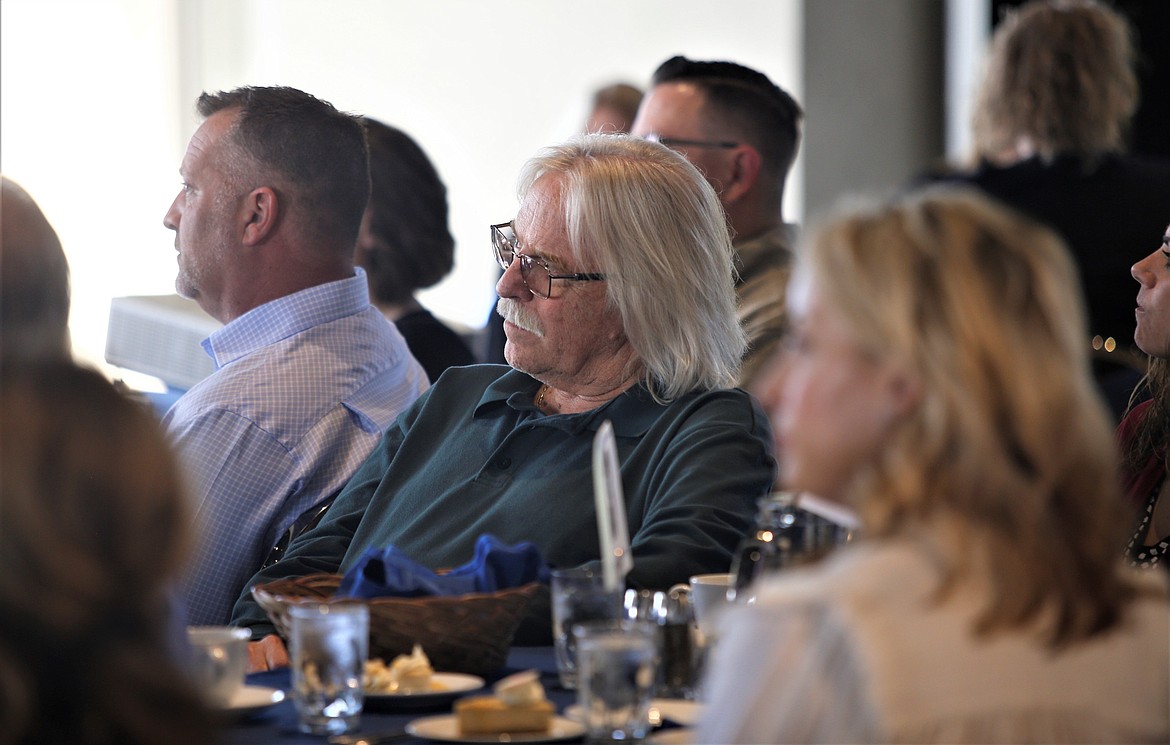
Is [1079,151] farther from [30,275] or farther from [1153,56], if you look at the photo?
[30,275]

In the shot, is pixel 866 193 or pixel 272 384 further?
pixel 272 384

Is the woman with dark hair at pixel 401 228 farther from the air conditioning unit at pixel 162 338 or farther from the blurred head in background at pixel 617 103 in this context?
the blurred head in background at pixel 617 103

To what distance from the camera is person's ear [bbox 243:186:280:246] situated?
9.69 ft

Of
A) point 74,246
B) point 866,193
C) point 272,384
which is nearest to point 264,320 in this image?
point 272,384

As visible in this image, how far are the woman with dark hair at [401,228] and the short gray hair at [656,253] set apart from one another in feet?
4.75

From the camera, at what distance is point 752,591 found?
158 centimetres

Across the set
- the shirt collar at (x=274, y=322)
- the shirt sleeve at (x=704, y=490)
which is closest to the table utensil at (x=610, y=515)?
the shirt sleeve at (x=704, y=490)

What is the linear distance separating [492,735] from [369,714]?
0.73 ft

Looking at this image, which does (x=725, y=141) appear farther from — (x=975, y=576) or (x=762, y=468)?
(x=975, y=576)

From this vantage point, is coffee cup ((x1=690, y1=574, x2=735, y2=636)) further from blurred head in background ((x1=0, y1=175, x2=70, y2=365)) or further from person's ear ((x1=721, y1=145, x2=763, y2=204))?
A: person's ear ((x1=721, y1=145, x2=763, y2=204))

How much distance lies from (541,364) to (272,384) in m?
0.55

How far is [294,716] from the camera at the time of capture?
5.19 feet

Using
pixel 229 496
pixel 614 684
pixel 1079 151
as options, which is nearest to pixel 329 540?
pixel 229 496

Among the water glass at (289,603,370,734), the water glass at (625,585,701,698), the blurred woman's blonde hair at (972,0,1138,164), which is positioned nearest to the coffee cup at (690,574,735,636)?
the water glass at (625,585,701,698)
